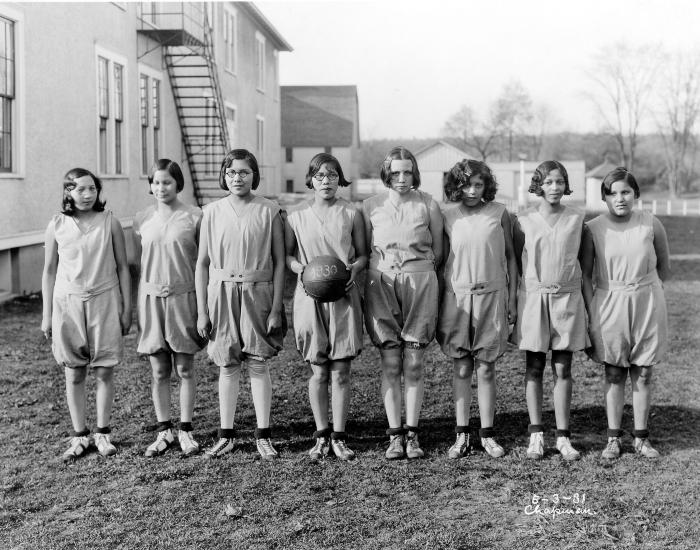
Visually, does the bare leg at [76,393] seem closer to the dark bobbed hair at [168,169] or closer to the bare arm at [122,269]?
the bare arm at [122,269]

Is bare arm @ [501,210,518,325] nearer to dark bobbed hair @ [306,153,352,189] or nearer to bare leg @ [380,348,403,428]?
bare leg @ [380,348,403,428]

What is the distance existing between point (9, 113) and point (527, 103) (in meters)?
98.3

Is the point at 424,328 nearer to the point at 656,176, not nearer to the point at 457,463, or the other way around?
the point at 457,463

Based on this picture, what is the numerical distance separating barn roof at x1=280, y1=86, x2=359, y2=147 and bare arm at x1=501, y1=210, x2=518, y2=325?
56.6 m

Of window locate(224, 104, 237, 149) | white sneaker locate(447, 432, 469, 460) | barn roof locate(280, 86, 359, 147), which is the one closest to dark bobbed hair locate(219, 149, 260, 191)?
white sneaker locate(447, 432, 469, 460)

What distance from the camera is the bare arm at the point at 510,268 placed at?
562cm

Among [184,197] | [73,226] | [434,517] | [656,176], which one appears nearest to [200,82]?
[184,197]

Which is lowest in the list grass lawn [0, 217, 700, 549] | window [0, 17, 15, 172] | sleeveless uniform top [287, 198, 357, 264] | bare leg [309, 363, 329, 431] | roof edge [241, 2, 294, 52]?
grass lawn [0, 217, 700, 549]

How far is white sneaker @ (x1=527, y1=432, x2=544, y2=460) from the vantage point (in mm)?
5578

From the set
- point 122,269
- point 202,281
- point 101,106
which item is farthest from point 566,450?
point 101,106

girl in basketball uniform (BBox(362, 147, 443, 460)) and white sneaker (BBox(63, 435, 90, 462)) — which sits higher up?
girl in basketball uniform (BBox(362, 147, 443, 460))

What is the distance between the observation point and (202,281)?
5.53m

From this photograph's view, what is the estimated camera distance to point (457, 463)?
5.50m

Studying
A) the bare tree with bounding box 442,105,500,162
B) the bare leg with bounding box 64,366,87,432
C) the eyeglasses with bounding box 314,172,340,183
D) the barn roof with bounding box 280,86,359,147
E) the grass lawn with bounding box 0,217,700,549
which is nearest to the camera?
the grass lawn with bounding box 0,217,700,549
